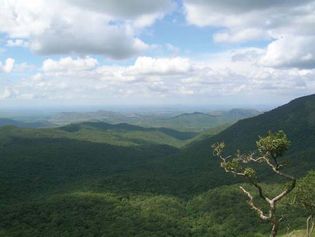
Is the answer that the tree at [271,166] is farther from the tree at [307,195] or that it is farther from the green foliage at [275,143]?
the tree at [307,195]

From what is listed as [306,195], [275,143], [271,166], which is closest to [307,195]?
[306,195]

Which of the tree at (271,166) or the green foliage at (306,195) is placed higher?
the tree at (271,166)

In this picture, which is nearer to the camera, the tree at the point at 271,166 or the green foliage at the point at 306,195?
the tree at the point at 271,166

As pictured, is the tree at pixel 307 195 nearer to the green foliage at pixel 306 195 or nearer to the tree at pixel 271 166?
the green foliage at pixel 306 195

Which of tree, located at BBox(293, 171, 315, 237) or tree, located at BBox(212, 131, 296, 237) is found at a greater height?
tree, located at BBox(212, 131, 296, 237)

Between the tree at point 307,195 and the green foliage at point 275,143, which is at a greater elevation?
the green foliage at point 275,143

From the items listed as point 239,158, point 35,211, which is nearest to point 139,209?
point 35,211

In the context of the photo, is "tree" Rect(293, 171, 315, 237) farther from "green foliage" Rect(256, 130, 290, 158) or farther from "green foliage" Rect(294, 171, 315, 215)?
"green foliage" Rect(256, 130, 290, 158)

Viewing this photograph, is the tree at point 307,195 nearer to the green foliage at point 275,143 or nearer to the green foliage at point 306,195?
the green foliage at point 306,195

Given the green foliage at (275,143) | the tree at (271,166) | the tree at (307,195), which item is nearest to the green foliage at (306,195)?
the tree at (307,195)

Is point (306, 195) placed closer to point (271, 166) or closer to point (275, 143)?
point (271, 166)

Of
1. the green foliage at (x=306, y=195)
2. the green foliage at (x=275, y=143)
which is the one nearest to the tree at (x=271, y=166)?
the green foliage at (x=275, y=143)

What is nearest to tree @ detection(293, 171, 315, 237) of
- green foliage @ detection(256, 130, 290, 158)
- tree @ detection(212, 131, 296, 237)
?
tree @ detection(212, 131, 296, 237)
